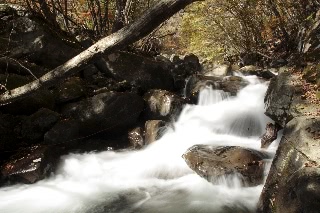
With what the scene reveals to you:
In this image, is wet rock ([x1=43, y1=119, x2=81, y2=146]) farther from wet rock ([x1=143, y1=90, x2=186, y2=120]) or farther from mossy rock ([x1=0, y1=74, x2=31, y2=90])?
wet rock ([x1=143, y1=90, x2=186, y2=120])

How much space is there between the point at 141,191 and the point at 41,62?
511 centimetres

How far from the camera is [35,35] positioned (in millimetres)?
9297

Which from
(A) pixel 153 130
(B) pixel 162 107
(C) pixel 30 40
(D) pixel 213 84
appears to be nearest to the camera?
(A) pixel 153 130

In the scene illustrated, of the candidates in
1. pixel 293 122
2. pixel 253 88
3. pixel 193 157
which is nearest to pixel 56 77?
pixel 193 157

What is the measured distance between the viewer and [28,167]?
696cm

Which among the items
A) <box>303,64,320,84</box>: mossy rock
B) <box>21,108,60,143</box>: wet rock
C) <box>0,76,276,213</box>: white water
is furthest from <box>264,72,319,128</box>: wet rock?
<box>21,108,60,143</box>: wet rock

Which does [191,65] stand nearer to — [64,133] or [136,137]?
[136,137]

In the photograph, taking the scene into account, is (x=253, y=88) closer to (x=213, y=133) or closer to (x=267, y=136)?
(x=213, y=133)

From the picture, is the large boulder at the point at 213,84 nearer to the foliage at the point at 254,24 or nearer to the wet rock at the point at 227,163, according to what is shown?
the foliage at the point at 254,24

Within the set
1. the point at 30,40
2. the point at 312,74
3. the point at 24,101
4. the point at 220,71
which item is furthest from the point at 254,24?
the point at 24,101

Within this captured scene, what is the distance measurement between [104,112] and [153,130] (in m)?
1.39

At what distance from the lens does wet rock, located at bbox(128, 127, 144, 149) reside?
858 cm

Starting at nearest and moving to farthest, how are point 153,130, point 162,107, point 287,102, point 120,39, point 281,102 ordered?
point 120,39, point 287,102, point 281,102, point 153,130, point 162,107

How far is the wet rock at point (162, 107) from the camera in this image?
30.7 feet
